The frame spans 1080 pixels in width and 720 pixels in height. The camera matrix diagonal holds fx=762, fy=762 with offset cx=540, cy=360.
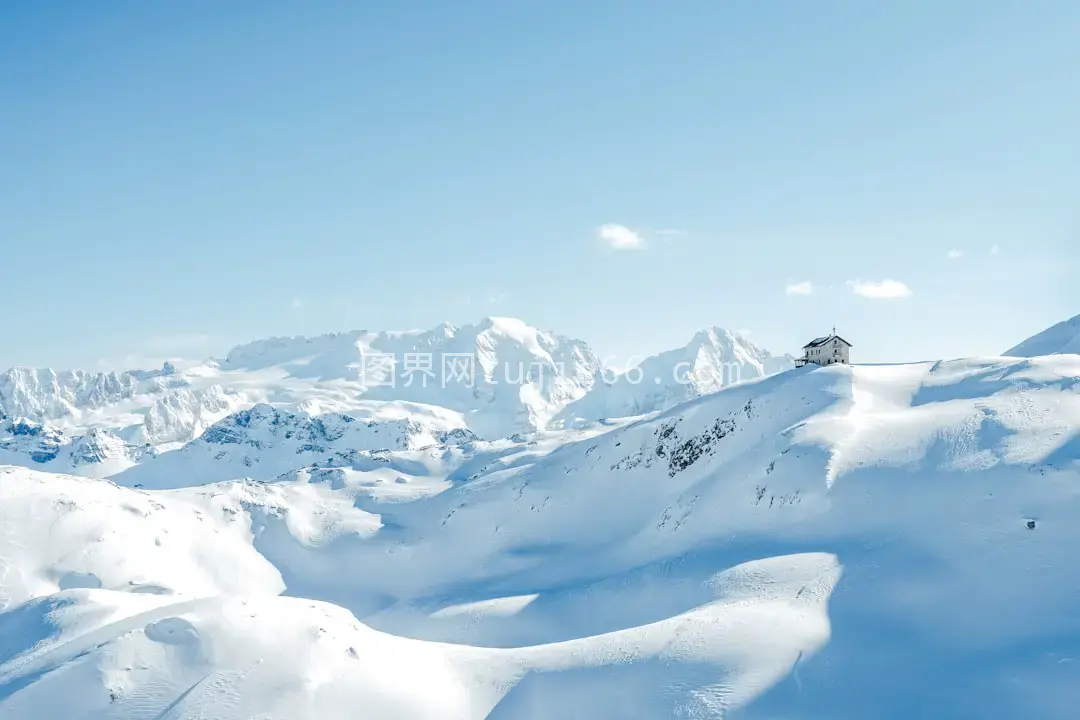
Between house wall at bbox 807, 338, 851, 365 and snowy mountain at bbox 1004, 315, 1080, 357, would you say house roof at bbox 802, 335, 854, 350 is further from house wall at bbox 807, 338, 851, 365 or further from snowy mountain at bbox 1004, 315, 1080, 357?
snowy mountain at bbox 1004, 315, 1080, 357

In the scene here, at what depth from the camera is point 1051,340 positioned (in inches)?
5079

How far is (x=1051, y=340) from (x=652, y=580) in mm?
102867

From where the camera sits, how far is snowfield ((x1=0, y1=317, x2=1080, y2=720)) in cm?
4134

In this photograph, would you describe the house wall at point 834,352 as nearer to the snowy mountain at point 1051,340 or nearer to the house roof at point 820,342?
the house roof at point 820,342

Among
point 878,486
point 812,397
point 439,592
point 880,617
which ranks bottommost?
point 439,592

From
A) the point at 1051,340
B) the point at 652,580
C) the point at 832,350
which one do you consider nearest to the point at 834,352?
the point at 832,350

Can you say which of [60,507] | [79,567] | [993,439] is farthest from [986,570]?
[60,507]

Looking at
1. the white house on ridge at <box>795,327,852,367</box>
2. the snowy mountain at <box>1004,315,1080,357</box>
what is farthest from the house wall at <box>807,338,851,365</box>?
the snowy mountain at <box>1004,315,1080,357</box>

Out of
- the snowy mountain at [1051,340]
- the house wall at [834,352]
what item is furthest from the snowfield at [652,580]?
the snowy mountain at [1051,340]

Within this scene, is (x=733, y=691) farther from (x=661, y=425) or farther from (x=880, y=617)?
(x=661, y=425)

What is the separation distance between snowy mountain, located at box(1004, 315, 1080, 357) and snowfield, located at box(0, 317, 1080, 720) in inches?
2000

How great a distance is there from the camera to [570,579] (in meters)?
75.9

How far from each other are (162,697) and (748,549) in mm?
42490

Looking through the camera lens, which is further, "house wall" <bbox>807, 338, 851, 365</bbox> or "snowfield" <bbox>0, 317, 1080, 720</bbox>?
"house wall" <bbox>807, 338, 851, 365</bbox>
